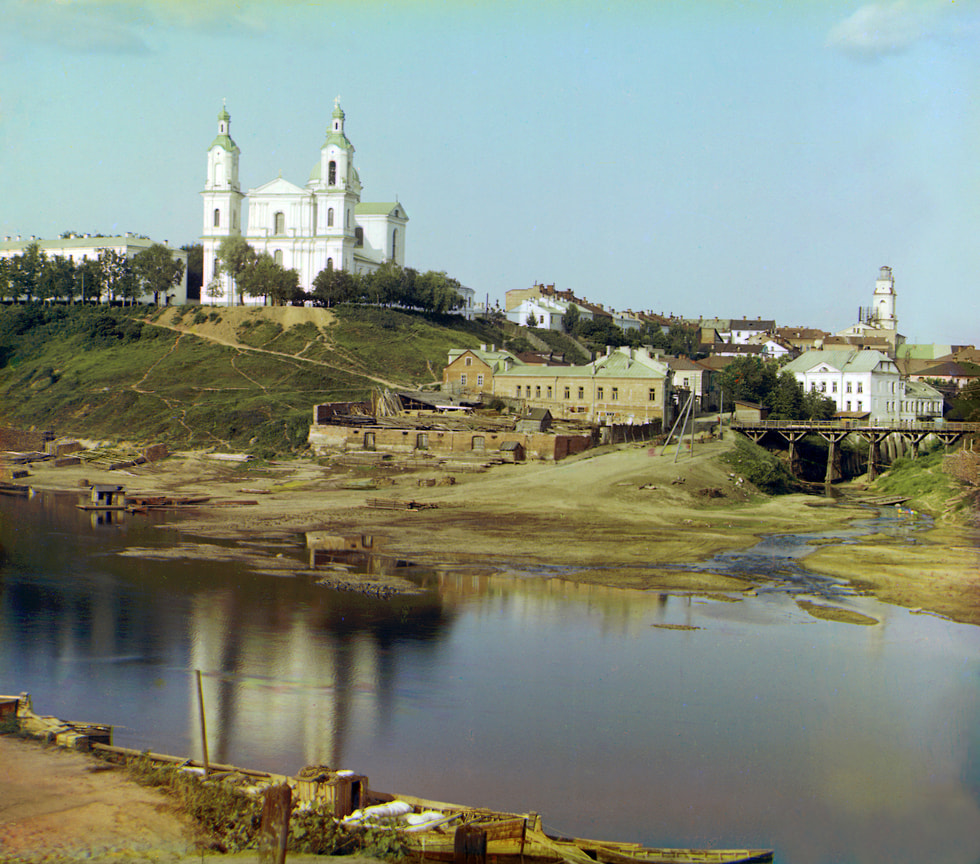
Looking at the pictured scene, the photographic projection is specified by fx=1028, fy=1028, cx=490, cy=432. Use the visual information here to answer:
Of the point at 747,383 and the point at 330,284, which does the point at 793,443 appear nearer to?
the point at 747,383

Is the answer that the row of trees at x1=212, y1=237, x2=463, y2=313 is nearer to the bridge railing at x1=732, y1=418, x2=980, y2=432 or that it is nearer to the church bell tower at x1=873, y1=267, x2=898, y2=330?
the bridge railing at x1=732, y1=418, x2=980, y2=432

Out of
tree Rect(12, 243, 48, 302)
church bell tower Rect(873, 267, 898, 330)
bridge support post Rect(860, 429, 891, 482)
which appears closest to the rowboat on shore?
bridge support post Rect(860, 429, 891, 482)

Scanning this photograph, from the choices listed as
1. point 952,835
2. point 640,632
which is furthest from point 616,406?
point 952,835

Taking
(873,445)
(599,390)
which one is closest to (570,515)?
(599,390)

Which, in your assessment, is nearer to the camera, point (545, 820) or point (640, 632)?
point (545, 820)

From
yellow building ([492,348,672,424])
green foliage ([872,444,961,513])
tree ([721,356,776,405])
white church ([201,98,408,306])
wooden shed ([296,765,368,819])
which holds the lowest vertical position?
wooden shed ([296,765,368,819])

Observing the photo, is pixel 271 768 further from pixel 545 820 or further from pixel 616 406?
pixel 616 406
